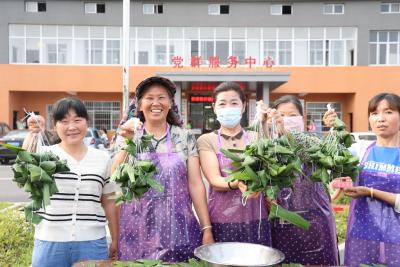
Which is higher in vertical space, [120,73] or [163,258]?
[120,73]

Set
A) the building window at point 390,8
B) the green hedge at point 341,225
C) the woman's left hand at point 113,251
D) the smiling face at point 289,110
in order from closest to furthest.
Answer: the woman's left hand at point 113,251, the smiling face at point 289,110, the green hedge at point 341,225, the building window at point 390,8

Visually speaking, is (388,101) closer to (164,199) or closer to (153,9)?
(164,199)

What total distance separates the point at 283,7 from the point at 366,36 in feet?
15.4

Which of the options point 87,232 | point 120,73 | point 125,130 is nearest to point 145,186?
point 125,130

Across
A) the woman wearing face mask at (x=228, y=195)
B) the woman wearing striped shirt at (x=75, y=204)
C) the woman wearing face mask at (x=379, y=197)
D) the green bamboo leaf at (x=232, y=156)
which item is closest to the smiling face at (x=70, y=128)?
the woman wearing striped shirt at (x=75, y=204)

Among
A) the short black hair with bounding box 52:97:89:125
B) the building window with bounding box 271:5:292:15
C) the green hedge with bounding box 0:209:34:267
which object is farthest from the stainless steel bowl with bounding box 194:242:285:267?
the building window with bounding box 271:5:292:15

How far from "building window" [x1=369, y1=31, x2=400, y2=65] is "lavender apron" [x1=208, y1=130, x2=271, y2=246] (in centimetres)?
2201

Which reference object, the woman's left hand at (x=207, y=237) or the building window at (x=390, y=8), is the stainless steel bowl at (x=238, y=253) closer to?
the woman's left hand at (x=207, y=237)

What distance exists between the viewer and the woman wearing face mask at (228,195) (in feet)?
8.40

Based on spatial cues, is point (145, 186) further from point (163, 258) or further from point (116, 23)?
point (116, 23)

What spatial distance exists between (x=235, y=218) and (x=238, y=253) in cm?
45

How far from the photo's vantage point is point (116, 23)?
865 inches

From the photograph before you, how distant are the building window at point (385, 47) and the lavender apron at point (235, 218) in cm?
2201

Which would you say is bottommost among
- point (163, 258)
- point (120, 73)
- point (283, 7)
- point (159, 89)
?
point (163, 258)
